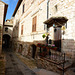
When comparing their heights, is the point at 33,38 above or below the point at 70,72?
above

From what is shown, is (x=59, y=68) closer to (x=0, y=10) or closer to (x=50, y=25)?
(x=50, y=25)

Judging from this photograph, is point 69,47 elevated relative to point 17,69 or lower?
elevated

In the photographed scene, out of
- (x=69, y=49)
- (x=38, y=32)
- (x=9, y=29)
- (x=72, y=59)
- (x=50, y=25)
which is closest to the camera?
(x=72, y=59)

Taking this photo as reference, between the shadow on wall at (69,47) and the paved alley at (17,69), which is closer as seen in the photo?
the shadow on wall at (69,47)

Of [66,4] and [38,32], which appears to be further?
[38,32]

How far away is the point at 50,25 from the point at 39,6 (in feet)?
11.1

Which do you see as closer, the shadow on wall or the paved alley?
the shadow on wall

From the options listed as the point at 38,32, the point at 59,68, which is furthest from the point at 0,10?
the point at 59,68

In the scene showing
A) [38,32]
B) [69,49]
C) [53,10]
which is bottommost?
[69,49]

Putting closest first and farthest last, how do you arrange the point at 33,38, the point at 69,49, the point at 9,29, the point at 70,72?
the point at 70,72, the point at 69,49, the point at 33,38, the point at 9,29

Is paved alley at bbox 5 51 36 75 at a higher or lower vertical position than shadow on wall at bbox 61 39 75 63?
lower

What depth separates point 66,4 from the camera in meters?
6.88

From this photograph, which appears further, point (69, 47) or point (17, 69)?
point (17, 69)

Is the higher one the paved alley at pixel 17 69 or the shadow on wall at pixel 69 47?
the shadow on wall at pixel 69 47
